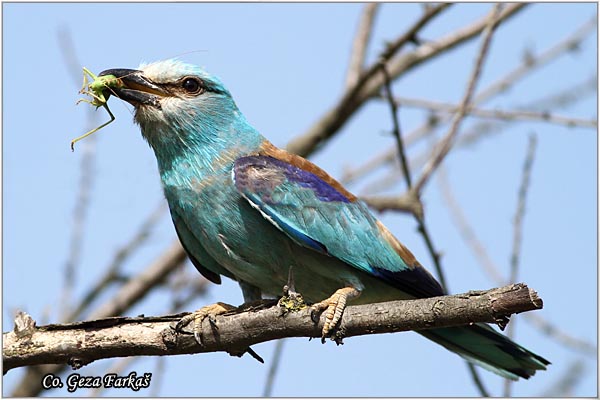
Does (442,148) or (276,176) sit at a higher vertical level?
(442,148)

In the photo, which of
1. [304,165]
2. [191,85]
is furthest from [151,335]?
[191,85]

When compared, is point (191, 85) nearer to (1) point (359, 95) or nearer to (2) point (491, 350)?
(2) point (491, 350)

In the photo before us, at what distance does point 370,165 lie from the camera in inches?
376

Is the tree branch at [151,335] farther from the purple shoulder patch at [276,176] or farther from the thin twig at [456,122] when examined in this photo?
the thin twig at [456,122]

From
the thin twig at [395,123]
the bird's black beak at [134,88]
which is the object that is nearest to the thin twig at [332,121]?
the thin twig at [395,123]

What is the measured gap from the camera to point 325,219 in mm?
5945

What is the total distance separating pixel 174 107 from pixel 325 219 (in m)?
1.34

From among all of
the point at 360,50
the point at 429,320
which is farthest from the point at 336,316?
the point at 360,50

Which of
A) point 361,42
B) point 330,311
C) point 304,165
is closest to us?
point 330,311

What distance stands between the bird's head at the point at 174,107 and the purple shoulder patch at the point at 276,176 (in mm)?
359

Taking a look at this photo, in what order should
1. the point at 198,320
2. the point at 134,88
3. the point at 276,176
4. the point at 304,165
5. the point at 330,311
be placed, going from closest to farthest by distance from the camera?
the point at 330,311
the point at 198,320
the point at 276,176
the point at 134,88
the point at 304,165

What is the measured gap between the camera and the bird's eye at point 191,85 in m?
6.38

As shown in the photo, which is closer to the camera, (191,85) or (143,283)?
(191,85)

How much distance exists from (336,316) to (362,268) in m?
0.82
